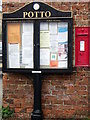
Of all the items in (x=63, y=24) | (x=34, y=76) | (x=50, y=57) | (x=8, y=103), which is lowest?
(x=8, y=103)

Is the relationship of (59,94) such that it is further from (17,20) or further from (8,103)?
(17,20)

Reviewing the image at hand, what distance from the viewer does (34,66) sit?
5922 millimetres

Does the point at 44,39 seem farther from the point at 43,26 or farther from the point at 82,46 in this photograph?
the point at 82,46

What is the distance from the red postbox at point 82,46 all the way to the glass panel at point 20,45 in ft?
3.03

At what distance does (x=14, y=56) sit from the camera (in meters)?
6.04

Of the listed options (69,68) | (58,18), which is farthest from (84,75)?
(58,18)

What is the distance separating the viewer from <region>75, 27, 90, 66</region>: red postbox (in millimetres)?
5965

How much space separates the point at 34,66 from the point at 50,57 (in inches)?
14.9

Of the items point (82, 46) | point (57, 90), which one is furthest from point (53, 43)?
point (57, 90)

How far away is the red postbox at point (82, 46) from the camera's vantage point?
5965 millimetres

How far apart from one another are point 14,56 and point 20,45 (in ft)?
0.84

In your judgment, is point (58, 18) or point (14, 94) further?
point (14, 94)

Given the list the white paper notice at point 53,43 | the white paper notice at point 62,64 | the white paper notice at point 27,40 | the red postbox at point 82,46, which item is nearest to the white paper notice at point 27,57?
the white paper notice at point 27,40

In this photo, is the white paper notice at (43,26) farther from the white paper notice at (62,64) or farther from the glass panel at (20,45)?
the white paper notice at (62,64)
